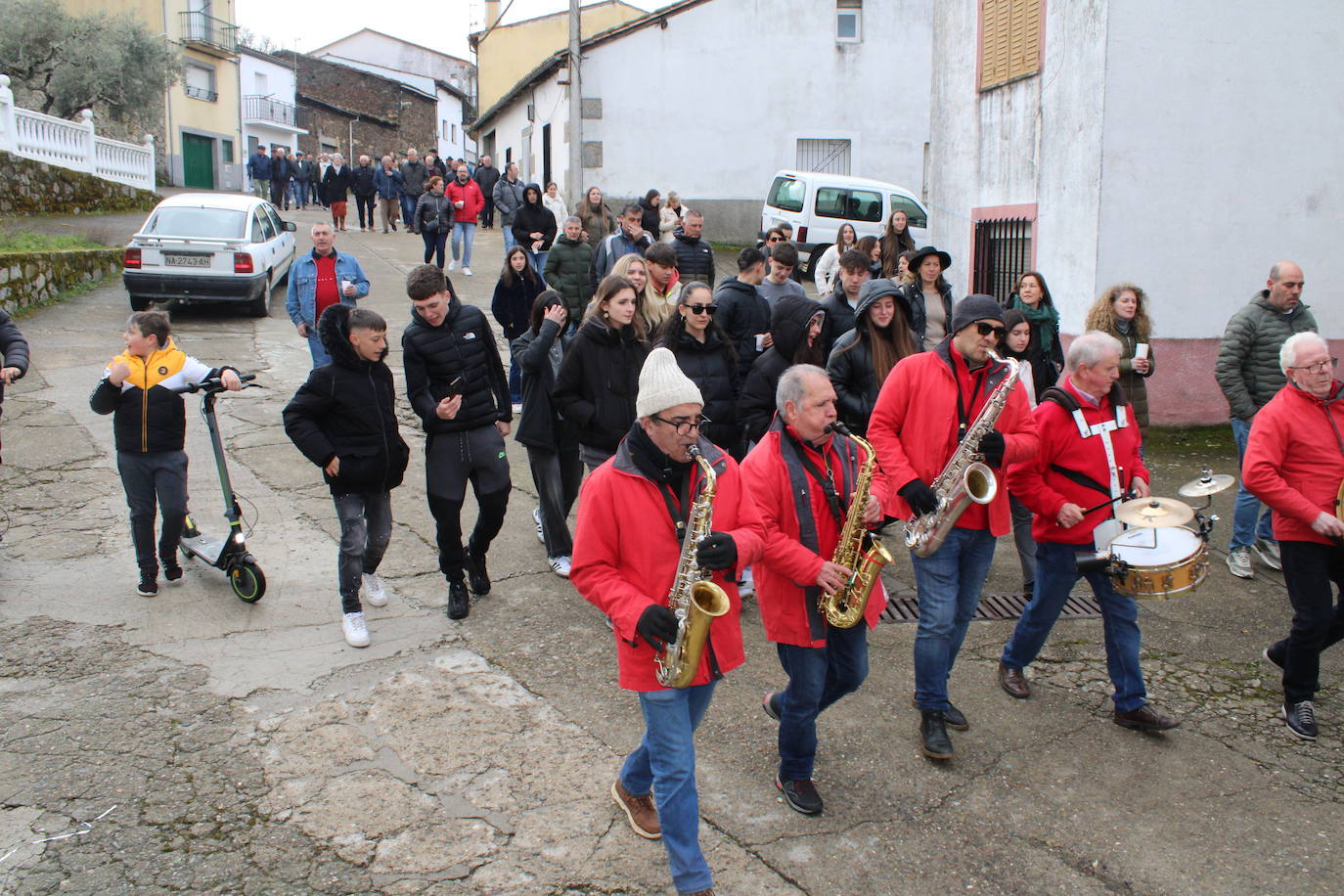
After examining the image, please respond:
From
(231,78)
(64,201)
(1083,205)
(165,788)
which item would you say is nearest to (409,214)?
(64,201)

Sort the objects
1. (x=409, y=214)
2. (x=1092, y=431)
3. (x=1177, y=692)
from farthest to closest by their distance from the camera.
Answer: (x=409, y=214) → (x=1177, y=692) → (x=1092, y=431)

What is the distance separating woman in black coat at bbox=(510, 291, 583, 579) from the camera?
6309 millimetres

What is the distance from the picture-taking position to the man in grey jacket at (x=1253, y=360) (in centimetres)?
689

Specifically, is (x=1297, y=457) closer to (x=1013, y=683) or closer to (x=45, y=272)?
(x=1013, y=683)

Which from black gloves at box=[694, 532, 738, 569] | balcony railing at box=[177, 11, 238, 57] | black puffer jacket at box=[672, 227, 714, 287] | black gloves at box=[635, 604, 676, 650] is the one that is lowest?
black gloves at box=[635, 604, 676, 650]

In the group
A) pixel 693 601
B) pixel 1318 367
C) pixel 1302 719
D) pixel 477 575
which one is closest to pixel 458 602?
pixel 477 575

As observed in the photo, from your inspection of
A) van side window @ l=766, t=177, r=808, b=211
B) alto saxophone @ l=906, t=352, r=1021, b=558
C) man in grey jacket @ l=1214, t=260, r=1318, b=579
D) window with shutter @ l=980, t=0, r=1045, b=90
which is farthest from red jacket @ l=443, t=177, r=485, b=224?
alto saxophone @ l=906, t=352, r=1021, b=558

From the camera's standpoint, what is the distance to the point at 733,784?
14.2 ft

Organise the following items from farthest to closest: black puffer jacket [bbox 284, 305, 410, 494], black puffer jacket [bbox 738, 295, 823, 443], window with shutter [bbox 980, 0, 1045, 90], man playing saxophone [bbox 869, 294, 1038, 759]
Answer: window with shutter [bbox 980, 0, 1045, 90], black puffer jacket [bbox 738, 295, 823, 443], black puffer jacket [bbox 284, 305, 410, 494], man playing saxophone [bbox 869, 294, 1038, 759]

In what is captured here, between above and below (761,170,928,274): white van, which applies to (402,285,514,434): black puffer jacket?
below

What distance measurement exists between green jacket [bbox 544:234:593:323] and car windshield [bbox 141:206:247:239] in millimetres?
6045

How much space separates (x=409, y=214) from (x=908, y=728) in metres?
23.8

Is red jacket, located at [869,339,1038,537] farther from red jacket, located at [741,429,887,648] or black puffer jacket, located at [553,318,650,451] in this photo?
black puffer jacket, located at [553,318,650,451]

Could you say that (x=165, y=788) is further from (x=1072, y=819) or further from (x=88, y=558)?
(x=1072, y=819)
